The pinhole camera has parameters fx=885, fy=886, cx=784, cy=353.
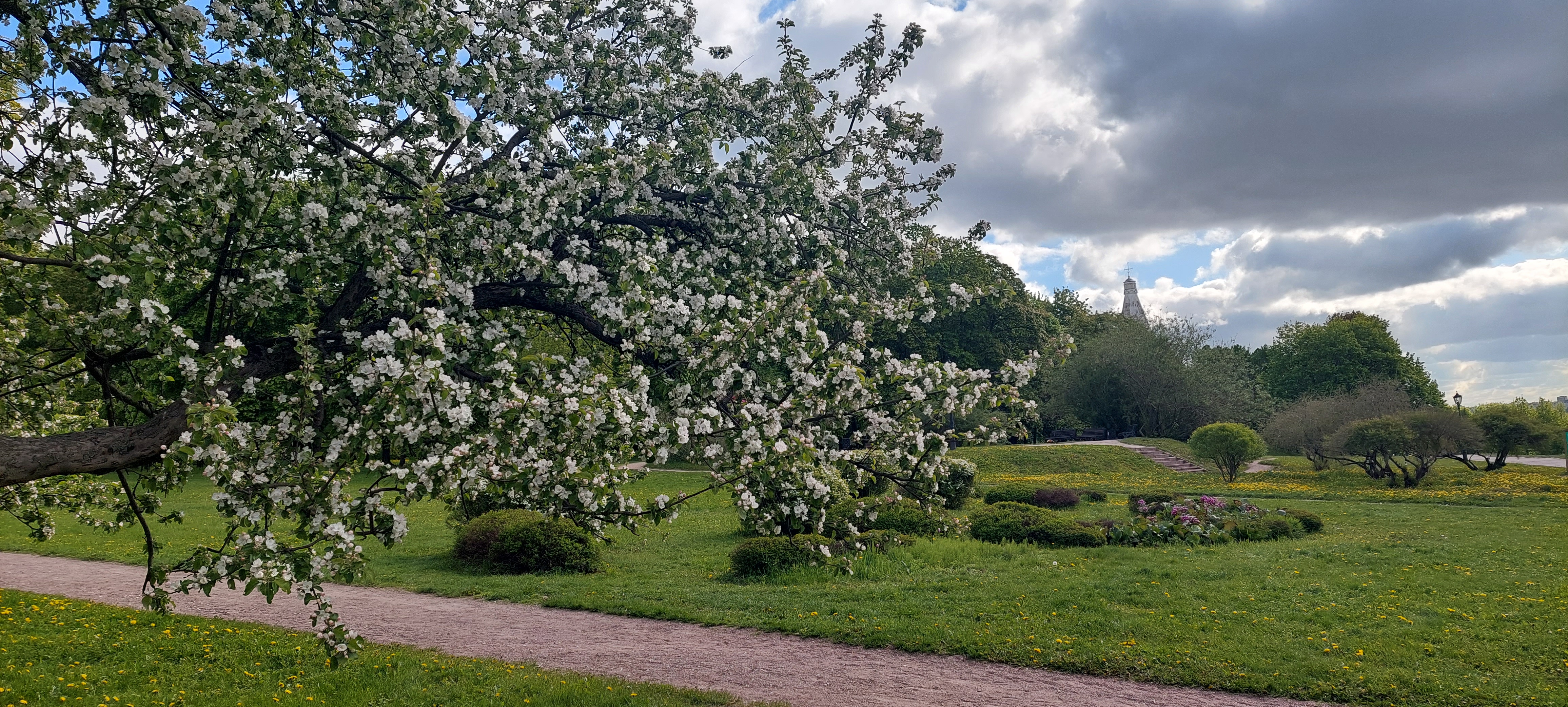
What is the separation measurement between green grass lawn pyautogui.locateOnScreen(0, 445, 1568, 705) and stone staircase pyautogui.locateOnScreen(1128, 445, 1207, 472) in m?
20.3

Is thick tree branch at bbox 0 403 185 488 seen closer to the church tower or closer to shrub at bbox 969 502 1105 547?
shrub at bbox 969 502 1105 547

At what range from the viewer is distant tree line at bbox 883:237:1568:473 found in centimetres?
3406

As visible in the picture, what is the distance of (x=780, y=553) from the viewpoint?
52.2 ft

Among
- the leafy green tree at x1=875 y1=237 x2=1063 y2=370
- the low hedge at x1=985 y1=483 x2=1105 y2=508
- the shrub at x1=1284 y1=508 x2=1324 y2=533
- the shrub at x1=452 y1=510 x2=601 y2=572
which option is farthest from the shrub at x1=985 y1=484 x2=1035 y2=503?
the leafy green tree at x1=875 y1=237 x2=1063 y2=370

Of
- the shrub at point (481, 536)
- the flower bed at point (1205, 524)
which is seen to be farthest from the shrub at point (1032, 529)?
the shrub at point (481, 536)

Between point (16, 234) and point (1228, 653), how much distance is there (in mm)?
12091

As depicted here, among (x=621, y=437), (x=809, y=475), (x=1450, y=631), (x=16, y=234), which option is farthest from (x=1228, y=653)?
(x=16, y=234)

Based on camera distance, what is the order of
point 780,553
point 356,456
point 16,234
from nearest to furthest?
point 16,234, point 356,456, point 780,553

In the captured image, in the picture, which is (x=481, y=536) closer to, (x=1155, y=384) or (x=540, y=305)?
(x=540, y=305)

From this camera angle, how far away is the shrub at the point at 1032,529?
19.1 metres

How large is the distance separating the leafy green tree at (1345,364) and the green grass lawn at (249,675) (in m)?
74.4

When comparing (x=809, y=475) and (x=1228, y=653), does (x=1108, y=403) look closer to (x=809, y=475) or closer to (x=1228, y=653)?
(x=1228, y=653)

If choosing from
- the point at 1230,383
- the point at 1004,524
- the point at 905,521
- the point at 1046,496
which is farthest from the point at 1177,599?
the point at 1230,383

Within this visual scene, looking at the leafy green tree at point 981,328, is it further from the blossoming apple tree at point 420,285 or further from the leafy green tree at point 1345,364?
the blossoming apple tree at point 420,285
